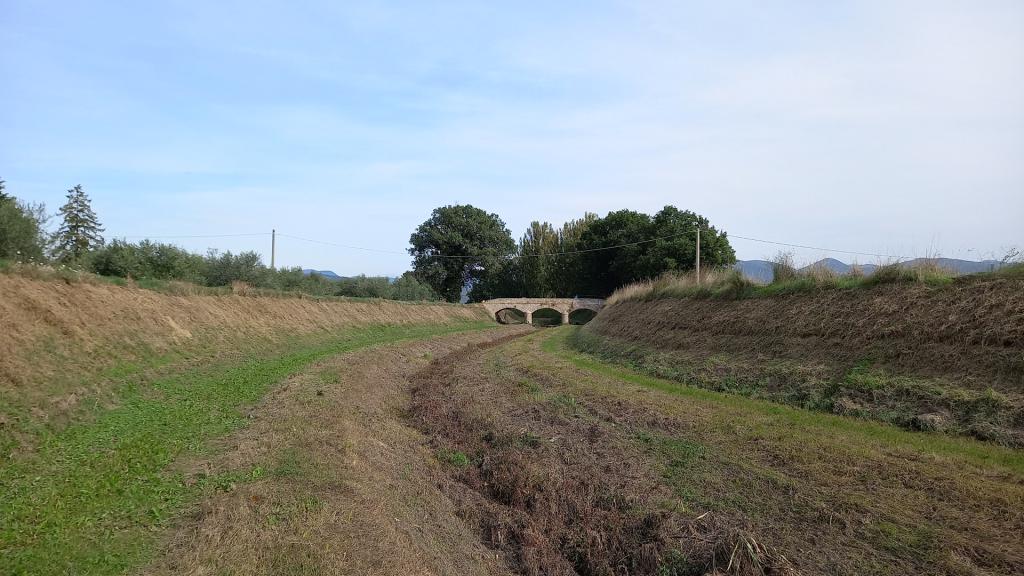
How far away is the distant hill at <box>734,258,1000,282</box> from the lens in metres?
15.7

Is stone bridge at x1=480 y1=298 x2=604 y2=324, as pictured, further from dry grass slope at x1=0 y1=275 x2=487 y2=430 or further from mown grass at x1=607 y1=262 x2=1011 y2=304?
dry grass slope at x1=0 y1=275 x2=487 y2=430

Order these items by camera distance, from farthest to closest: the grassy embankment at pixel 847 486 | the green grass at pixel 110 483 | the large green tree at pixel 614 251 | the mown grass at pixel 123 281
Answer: the large green tree at pixel 614 251
the mown grass at pixel 123 281
the grassy embankment at pixel 847 486
the green grass at pixel 110 483

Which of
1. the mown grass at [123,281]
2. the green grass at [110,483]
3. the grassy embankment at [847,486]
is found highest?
the mown grass at [123,281]

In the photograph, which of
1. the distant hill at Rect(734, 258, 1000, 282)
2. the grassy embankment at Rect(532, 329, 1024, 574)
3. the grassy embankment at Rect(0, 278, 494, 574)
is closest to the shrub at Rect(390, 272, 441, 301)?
the grassy embankment at Rect(0, 278, 494, 574)

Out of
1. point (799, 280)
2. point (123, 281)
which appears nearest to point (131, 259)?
point (123, 281)

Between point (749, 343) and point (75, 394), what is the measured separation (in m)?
18.6

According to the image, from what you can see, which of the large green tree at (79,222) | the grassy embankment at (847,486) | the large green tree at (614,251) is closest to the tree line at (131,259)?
the large green tree at (79,222)

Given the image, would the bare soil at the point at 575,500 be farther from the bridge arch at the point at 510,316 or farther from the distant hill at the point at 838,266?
the bridge arch at the point at 510,316

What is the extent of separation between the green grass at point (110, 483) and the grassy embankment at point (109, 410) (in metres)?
0.02

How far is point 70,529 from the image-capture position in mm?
6121

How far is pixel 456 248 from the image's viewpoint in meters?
86.3

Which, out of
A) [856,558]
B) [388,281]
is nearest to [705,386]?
[856,558]

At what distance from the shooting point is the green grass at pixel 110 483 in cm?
576

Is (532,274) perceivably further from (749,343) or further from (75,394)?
(75,394)
